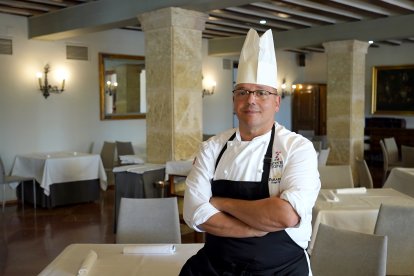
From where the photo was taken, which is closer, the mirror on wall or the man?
the man

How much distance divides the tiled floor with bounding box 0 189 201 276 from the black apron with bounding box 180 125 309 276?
319 centimetres

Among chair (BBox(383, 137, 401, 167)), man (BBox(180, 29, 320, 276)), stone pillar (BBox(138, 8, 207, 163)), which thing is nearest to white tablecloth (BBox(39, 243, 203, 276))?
man (BBox(180, 29, 320, 276))

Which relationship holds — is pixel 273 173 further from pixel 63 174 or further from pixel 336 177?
pixel 63 174

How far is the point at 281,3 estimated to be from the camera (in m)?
6.91

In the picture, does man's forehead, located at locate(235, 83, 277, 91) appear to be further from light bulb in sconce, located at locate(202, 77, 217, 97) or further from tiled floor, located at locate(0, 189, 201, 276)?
light bulb in sconce, located at locate(202, 77, 217, 97)

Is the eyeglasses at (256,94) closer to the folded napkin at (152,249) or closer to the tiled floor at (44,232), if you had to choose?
the folded napkin at (152,249)

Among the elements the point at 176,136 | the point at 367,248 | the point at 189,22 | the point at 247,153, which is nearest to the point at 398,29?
the point at 189,22

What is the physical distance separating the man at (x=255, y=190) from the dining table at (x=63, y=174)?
225 inches

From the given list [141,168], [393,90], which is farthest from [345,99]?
[141,168]

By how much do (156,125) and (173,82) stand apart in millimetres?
587

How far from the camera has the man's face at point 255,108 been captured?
175 centimetres

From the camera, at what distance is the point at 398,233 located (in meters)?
3.13

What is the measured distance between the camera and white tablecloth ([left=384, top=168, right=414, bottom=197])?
502cm

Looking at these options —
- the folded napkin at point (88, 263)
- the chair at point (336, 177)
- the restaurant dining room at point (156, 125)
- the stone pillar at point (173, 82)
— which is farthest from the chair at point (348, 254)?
the stone pillar at point (173, 82)
